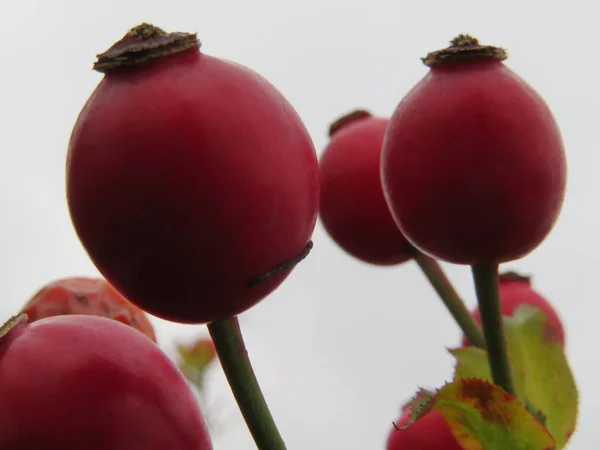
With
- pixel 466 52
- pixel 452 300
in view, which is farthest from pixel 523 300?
pixel 466 52

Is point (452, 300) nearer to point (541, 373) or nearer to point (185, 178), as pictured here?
point (541, 373)

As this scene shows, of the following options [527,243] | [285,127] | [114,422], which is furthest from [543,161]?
[114,422]

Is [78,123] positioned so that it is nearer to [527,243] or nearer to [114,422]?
[114,422]

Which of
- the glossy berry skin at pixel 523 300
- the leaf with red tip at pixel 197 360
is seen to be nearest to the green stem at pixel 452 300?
the glossy berry skin at pixel 523 300

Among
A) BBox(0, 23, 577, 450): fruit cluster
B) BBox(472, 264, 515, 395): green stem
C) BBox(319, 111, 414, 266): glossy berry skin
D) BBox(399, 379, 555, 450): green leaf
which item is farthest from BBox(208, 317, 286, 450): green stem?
BBox(319, 111, 414, 266): glossy berry skin

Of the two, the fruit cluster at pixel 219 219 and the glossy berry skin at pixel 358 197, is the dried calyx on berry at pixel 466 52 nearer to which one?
the fruit cluster at pixel 219 219

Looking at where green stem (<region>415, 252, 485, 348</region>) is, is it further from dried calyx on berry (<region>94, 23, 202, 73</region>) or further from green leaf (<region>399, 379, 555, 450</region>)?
dried calyx on berry (<region>94, 23, 202, 73</region>)
